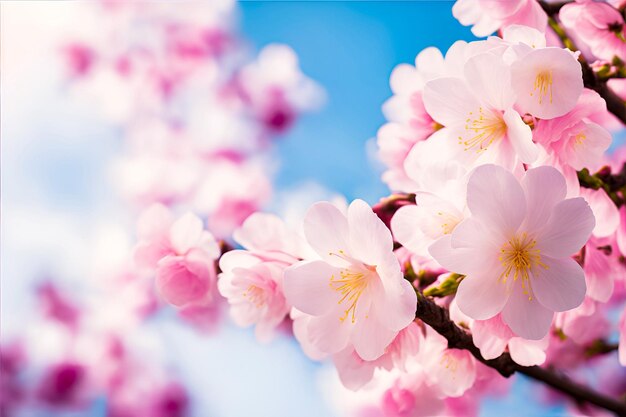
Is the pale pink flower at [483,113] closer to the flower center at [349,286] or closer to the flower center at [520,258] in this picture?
the flower center at [520,258]

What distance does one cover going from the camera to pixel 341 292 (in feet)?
1.84

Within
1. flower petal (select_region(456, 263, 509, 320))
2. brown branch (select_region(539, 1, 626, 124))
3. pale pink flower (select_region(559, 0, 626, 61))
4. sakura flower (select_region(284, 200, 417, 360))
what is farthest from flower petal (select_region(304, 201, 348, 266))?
pale pink flower (select_region(559, 0, 626, 61))

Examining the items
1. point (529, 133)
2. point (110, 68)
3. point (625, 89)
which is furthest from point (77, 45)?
point (529, 133)

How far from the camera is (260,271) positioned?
66 cm

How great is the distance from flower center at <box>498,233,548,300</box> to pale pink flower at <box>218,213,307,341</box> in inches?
8.3

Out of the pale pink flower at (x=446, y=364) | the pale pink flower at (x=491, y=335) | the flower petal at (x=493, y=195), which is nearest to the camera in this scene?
the flower petal at (x=493, y=195)

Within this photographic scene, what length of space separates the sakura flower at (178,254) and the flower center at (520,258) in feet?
→ 1.21

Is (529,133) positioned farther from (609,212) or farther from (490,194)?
(609,212)

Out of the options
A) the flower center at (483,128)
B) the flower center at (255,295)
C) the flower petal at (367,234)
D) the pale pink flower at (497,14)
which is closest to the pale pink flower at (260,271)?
the flower center at (255,295)

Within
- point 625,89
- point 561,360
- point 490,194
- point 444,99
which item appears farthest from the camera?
point 561,360

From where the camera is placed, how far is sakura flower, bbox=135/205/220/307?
738mm

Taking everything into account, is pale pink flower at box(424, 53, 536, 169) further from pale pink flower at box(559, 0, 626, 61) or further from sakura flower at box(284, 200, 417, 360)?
pale pink flower at box(559, 0, 626, 61)

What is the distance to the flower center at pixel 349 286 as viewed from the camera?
558 mm

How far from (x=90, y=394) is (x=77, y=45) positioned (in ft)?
4.37
